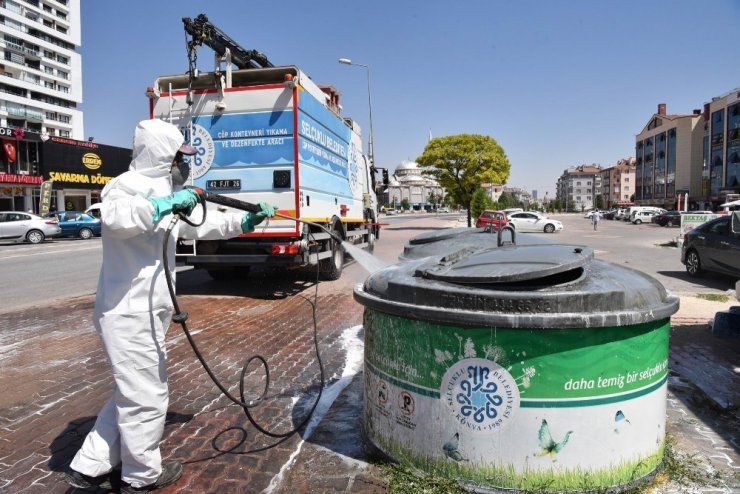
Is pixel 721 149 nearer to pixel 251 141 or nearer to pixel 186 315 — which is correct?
pixel 251 141

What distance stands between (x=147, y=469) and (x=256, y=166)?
19.6 ft

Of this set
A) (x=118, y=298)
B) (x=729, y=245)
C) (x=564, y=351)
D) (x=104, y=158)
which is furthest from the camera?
(x=104, y=158)

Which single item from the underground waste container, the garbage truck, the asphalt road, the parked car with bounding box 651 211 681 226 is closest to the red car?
the asphalt road

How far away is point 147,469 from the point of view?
284 centimetres

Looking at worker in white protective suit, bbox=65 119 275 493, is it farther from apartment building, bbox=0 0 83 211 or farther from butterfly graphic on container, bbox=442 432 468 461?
apartment building, bbox=0 0 83 211

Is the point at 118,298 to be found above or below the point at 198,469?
above

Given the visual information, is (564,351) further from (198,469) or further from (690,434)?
(198,469)

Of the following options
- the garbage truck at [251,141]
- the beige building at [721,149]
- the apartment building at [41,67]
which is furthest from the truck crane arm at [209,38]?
the beige building at [721,149]

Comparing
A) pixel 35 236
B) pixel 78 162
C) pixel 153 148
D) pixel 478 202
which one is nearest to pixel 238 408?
pixel 153 148

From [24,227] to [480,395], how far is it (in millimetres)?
26758

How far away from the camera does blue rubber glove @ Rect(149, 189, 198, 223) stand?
8.97 feet

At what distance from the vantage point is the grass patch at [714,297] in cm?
864

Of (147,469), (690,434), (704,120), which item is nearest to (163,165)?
(147,469)

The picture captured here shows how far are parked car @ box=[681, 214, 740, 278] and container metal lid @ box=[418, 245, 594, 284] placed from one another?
884 centimetres
